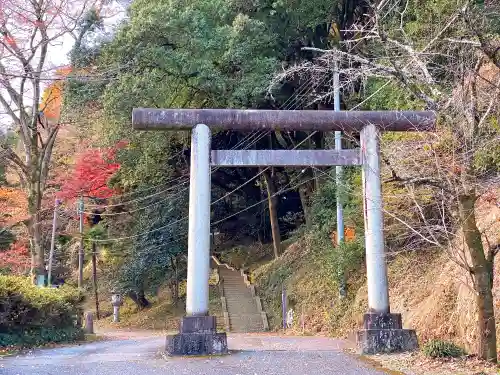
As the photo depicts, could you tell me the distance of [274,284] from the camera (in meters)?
23.8

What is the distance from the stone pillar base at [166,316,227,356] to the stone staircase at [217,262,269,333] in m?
12.1

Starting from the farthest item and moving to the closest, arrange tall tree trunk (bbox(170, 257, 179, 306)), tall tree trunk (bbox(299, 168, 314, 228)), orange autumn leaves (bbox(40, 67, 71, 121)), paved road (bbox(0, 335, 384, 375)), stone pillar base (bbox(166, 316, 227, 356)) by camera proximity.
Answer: tall tree trunk (bbox(170, 257, 179, 306)) → tall tree trunk (bbox(299, 168, 314, 228)) → orange autumn leaves (bbox(40, 67, 71, 121)) → stone pillar base (bbox(166, 316, 227, 356)) → paved road (bbox(0, 335, 384, 375))

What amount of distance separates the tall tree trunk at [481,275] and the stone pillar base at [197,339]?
14.5ft

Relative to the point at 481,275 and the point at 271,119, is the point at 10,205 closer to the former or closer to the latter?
the point at 271,119

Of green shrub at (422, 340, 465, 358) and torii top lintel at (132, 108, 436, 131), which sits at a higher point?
torii top lintel at (132, 108, 436, 131)

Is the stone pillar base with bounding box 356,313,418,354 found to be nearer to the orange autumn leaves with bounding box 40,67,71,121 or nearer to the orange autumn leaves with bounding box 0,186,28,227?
the orange autumn leaves with bounding box 40,67,71,121

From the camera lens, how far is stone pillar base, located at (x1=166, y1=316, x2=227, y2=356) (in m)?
9.46

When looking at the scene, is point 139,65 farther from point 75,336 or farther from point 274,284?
point 274,284

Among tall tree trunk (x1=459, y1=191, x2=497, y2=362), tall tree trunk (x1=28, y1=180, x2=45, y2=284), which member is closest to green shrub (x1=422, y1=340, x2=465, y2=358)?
tall tree trunk (x1=459, y1=191, x2=497, y2=362)

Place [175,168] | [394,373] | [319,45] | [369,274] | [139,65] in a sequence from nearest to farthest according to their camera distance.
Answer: [394,373] → [369,274] → [139,65] → [319,45] → [175,168]

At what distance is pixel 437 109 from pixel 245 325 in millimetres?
16954

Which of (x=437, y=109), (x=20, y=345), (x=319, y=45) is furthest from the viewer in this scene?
(x=319, y=45)

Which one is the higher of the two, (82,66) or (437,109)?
(82,66)

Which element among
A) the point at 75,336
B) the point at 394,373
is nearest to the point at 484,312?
the point at 394,373
